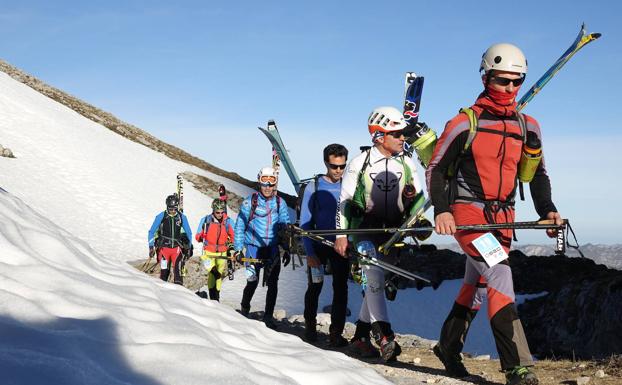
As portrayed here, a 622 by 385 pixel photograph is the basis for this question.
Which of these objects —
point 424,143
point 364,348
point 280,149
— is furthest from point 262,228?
point 280,149

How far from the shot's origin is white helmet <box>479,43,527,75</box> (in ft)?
19.5

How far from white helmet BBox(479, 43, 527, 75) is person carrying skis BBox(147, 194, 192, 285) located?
934 centimetres

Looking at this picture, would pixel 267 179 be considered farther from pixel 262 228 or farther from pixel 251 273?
pixel 251 273

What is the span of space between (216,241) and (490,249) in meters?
8.30

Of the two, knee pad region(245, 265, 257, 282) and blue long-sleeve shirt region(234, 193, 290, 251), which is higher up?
blue long-sleeve shirt region(234, 193, 290, 251)

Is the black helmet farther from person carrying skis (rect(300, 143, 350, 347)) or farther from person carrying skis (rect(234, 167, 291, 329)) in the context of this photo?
person carrying skis (rect(300, 143, 350, 347))

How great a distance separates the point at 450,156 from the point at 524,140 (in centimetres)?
70

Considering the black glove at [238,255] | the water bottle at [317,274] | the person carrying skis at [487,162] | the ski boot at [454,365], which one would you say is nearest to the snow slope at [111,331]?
the person carrying skis at [487,162]

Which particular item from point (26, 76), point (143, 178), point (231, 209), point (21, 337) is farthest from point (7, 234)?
point (26, 76)

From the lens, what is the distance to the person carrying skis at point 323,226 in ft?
30.4

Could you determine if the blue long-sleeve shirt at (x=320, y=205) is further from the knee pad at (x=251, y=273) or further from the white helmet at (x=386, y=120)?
the white helmet at (x=386, y=120)

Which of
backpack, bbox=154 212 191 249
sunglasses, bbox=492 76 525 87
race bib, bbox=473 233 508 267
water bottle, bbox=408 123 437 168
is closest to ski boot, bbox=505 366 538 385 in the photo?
race bib, bbox=473 233 508 267

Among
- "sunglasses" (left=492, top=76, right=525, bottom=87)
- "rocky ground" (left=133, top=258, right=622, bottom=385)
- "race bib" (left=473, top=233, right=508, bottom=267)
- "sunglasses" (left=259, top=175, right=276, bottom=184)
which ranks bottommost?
"rocky ground" (left=133, top=258, right=622, bottom=385)

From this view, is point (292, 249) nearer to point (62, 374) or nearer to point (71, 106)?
point (62, 374)
